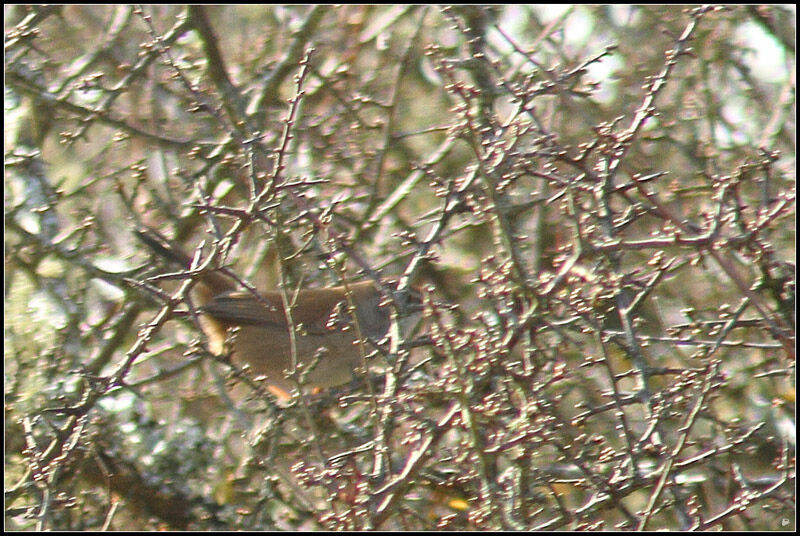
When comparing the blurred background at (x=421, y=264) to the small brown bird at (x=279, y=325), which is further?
the small brown bird at (x=279, y=325)

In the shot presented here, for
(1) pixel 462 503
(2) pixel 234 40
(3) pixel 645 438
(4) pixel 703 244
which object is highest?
(2) pixel 234 40

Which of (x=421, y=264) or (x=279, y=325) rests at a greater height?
(x=421, y=264)

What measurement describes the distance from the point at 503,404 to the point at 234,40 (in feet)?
15.2

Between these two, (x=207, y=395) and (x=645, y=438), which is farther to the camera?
(x=207, y=395)

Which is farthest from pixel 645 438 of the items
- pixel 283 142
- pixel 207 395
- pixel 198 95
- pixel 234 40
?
pixel 234 40

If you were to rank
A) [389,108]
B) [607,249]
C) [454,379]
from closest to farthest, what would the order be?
[454,379]
[607,249]
[389,108]

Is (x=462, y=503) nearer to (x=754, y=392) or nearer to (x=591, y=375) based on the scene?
(x=591, y=375)

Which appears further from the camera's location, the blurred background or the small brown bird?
the small brown bird

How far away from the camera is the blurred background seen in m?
2.52

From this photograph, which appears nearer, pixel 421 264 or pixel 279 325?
pixel 421 264

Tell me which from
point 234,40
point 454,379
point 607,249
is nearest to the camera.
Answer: point 454,379

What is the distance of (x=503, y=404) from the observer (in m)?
2.51

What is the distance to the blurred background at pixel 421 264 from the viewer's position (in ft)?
8.27

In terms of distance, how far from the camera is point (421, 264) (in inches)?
112
